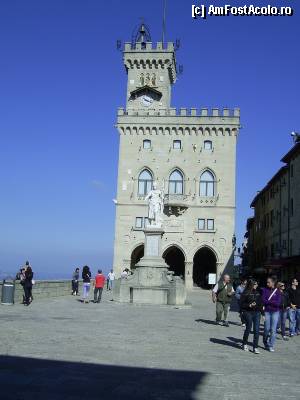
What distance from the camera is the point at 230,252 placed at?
52469 millimetres

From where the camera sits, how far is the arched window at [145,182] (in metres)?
54.2

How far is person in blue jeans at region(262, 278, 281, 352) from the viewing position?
527 inches

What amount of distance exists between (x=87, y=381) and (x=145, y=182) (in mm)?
46115

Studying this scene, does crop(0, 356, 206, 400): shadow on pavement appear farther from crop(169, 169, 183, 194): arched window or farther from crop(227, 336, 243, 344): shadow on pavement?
crop(169, 169, 183, 194): arched window

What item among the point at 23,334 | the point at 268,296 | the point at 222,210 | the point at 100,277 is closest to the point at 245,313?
the point at 268,296

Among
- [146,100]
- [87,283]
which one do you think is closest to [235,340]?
[87,283]

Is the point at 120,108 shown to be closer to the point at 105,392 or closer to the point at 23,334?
the point at 23,334

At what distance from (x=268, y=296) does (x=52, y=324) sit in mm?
6985

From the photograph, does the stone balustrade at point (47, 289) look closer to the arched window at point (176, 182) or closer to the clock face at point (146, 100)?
the arched window at point (176, 182)

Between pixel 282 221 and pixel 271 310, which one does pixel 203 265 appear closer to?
pixel 282 221

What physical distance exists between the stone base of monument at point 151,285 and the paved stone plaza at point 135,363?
29.2ft

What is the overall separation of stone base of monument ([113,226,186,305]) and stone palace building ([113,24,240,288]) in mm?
24446

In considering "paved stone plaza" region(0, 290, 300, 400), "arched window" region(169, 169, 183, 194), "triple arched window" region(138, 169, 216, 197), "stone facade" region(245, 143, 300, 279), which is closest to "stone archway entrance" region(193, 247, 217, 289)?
"stone facade" region(245, 143, 300, 279)

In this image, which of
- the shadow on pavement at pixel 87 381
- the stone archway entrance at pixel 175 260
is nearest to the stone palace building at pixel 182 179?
the stone archway entrance at pixel 175 260
